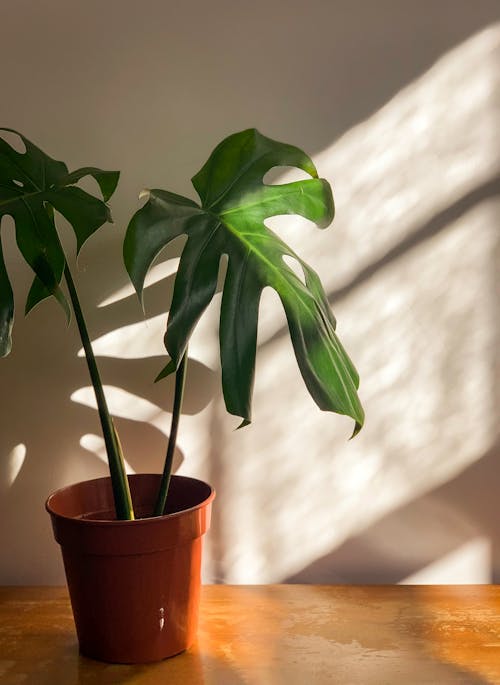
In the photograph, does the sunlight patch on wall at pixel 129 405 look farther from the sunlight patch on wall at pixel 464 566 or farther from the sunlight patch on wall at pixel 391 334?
the sunlight patch on wall at pixel 464 566

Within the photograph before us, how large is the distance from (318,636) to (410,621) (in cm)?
16

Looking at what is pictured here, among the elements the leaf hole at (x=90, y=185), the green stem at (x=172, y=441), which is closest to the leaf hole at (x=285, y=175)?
the leaf hole at (x=90, y=185)

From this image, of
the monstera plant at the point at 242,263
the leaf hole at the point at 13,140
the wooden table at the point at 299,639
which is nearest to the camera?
the monstera plant at the point at 242,263

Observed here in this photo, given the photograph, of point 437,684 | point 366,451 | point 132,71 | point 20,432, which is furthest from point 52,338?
point 437,684

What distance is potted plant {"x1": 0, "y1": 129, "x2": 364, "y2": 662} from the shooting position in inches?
36.7

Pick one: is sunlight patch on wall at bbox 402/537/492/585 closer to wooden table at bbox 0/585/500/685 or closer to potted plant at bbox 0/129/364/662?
wooden table at bbox 0/585/500/685

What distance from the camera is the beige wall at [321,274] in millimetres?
1338

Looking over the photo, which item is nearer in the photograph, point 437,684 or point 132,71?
point 437,684

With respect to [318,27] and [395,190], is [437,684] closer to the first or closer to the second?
[395,190]

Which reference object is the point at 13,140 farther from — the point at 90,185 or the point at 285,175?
the point at 285,175

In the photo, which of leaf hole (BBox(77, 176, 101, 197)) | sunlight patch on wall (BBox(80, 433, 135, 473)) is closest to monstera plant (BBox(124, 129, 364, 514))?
leaf hole (BBox(77, 176, 101, 197))

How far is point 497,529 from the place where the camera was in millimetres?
1396

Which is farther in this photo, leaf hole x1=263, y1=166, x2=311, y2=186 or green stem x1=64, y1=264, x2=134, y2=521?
leaf hole x1=263, y1=166, x2=311, y2=186

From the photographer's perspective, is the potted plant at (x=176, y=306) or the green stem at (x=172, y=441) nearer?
the potted plant at (x=176, y=306)
